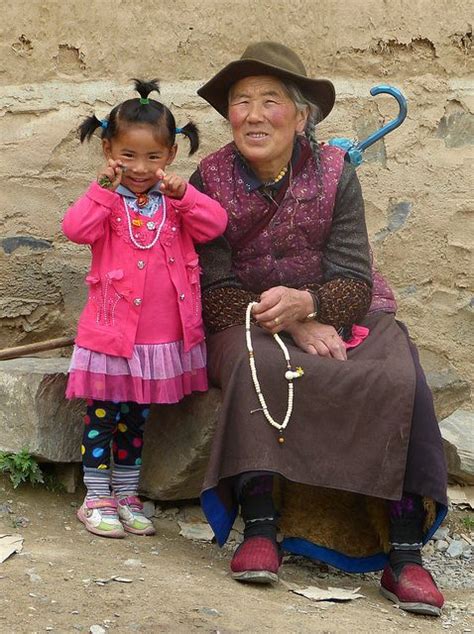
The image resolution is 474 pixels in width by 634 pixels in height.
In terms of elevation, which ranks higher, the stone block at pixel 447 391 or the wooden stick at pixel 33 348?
the wooden stick at pixel 33 348

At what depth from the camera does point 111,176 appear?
342 cm

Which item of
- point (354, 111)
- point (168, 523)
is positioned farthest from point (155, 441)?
point (354, 111)

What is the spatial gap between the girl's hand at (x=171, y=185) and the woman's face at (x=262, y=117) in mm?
315

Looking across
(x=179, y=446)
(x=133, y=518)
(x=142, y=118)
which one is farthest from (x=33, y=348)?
(x=142, y=118)

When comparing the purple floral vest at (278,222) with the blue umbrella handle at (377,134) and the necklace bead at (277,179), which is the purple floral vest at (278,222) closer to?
the necklace bead at (277,179)

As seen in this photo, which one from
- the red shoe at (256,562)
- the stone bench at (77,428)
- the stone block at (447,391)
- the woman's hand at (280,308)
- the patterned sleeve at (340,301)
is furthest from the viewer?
the stone block at (447,391)

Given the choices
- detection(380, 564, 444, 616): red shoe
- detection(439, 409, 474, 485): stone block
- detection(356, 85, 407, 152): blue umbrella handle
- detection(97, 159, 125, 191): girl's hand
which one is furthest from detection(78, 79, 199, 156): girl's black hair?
detection(439, 409, 474, 485): stone block

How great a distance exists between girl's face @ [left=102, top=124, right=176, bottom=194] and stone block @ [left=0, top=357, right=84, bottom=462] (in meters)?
0.78

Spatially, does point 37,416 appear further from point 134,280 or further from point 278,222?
point 278,222

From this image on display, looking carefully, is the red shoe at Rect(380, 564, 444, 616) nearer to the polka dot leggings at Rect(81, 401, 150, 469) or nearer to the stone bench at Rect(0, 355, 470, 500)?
the stone bench at Rect(0, 355, 470, 500)

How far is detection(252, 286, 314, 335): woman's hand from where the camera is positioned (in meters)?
3.51

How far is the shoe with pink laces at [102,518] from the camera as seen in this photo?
356 centimetres

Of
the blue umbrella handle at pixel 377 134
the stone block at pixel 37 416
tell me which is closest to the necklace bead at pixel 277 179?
the blue umbrella handle at pixel 377 134

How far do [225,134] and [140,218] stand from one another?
3.54 feet
